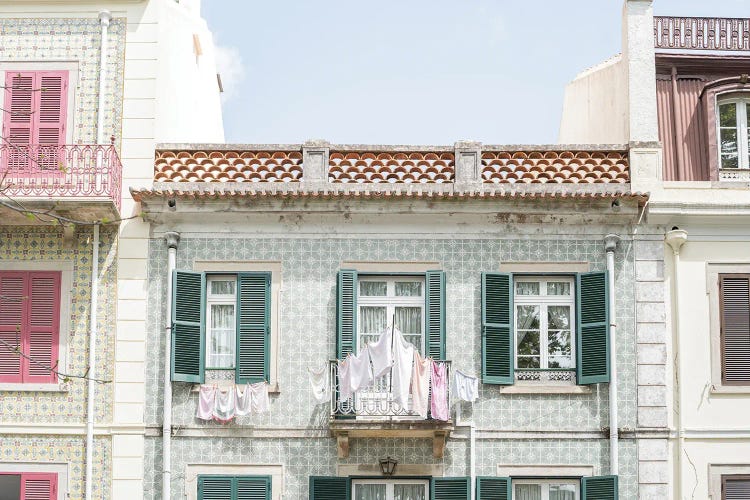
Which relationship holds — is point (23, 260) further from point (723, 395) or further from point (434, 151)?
point (723, 395)

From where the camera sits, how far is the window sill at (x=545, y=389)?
19.2 m

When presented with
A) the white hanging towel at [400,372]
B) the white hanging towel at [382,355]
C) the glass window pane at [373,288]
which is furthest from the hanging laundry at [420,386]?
the glass window pane at [373,288]

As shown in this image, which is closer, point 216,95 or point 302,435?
point 302,435

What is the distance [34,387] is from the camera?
19.1 meters

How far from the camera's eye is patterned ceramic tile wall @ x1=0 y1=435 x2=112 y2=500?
18.9 meters

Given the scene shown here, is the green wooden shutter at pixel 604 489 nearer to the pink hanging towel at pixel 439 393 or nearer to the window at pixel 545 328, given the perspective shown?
the window at pixel 545 328

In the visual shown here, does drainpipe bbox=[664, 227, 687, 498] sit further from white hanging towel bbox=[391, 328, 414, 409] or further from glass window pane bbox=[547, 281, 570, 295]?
white hanging towel bbox=[391, 328, 414, 409]

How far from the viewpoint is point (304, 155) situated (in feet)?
66.2

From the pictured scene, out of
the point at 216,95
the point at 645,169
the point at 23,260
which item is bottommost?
the point at 23,260

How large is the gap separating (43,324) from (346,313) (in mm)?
4582

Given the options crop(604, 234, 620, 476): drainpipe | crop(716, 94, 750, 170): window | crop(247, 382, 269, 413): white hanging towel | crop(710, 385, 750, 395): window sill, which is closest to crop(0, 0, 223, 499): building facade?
crop(247, 382, 269, 413): white hanging towel

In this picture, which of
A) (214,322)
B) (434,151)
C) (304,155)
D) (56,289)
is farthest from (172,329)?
(434,151)

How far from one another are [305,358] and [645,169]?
6050 mm

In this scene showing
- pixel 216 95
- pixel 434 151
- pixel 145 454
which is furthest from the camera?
pixel 216 95
